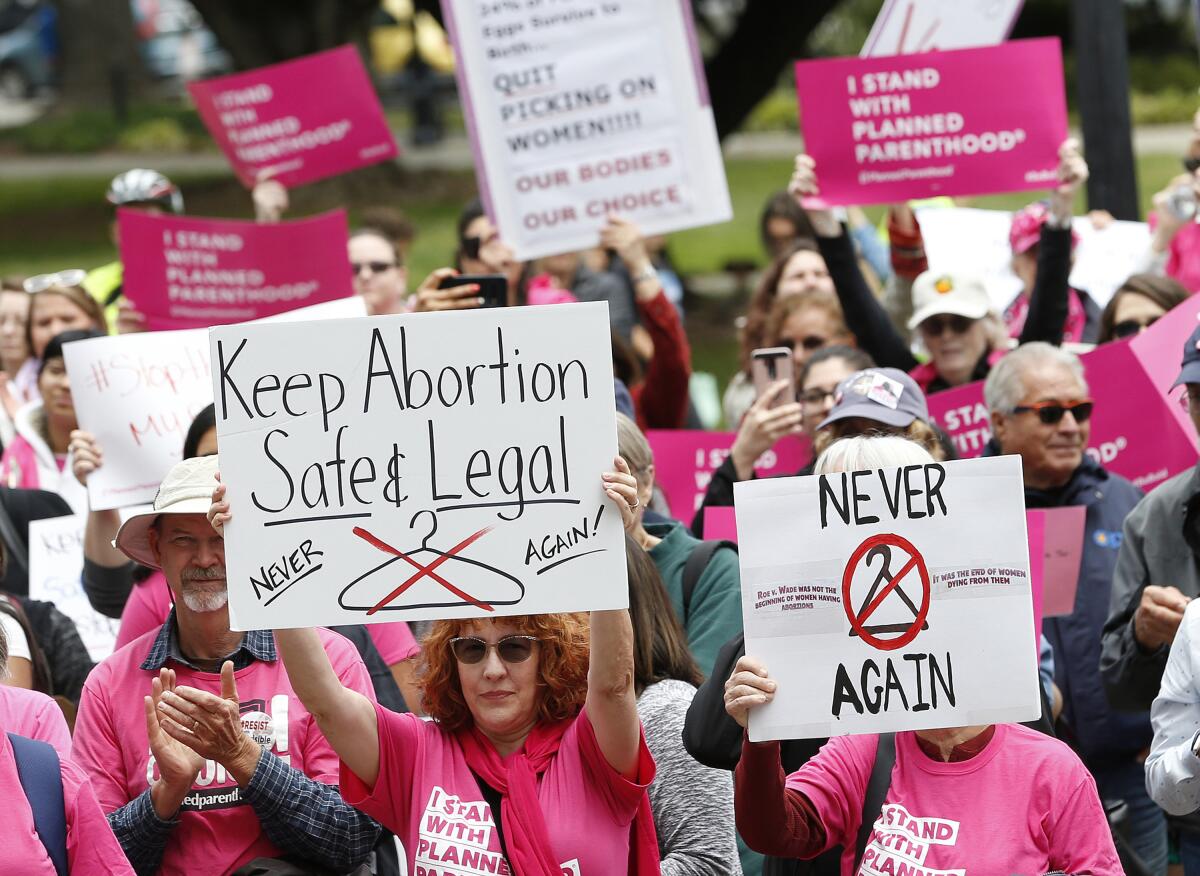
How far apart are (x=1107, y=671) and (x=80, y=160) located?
22282 millimetres

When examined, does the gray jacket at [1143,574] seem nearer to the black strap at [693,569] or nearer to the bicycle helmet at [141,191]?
the black strap at [693,569]

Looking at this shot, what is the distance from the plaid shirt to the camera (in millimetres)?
4016

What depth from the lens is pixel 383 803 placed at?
3.88 metres

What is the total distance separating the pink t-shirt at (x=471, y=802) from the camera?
12.3 ft

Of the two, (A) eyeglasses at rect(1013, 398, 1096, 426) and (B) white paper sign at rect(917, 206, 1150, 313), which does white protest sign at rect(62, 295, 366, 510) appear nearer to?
(A) eyeglasses at rect(1013, 398, 1096, 426)

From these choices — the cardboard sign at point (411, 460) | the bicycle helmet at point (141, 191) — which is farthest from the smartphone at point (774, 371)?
the bicycle helmet at point (141, 191)

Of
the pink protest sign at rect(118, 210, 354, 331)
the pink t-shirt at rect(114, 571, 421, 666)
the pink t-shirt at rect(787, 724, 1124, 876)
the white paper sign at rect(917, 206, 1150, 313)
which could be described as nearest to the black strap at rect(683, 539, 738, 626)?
the pink t-shirt at rect(114, 571, 421, 666)

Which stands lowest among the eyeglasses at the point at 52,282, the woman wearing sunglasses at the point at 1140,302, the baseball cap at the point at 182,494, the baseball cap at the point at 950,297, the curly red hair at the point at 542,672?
the curly red hair at the point at 542,672

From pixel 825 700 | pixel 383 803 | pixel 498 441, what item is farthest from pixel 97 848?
pixel 825 700

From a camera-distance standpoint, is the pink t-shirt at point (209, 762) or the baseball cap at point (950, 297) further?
the baseball cap at point (950, 297)

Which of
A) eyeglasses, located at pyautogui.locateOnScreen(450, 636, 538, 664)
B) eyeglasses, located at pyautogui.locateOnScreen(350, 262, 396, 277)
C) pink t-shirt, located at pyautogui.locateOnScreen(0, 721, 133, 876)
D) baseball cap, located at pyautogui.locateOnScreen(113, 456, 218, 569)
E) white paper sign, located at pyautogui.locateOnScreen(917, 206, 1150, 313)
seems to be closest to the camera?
pink t-shirt, located at pyautogui.locateOnScreen(0, 721, 133, 876)

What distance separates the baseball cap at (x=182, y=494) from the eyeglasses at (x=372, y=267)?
3.59 metres

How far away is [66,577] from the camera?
6008 mm

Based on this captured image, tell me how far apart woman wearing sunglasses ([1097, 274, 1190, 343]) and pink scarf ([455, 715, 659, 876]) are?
3.63m
